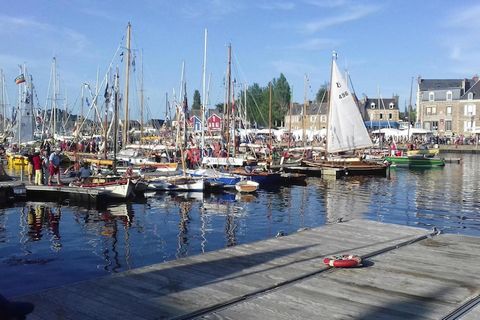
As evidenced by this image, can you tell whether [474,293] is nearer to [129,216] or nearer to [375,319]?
[375,319]

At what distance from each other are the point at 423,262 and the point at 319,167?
119 feet

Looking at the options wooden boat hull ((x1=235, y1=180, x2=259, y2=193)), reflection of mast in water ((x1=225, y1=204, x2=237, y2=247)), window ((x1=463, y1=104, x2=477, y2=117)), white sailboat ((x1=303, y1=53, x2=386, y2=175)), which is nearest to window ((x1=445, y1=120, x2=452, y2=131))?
window ((x1=463, y1=104, x2=477, y2=117))

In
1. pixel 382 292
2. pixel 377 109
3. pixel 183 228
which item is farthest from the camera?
pixel 377 109

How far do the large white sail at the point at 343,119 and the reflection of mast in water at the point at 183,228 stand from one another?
2195cm

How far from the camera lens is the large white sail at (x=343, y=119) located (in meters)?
45.9

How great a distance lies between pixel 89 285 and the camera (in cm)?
897

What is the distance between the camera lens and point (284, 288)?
29.1 ft

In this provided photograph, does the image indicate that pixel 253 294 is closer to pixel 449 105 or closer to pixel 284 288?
pixel 284 288

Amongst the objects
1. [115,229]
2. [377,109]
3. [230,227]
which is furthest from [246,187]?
[377,109]

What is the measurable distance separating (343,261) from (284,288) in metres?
1.77

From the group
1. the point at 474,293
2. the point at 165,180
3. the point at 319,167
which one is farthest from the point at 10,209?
the point at 319,167

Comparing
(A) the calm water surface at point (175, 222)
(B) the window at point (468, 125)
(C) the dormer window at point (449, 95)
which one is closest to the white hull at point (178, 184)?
(A) the calm water surface at point (175, 222)

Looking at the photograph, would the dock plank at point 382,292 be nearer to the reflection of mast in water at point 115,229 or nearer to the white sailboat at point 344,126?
the reflection of mast in water at point 115,229

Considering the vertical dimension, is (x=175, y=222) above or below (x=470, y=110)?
below
